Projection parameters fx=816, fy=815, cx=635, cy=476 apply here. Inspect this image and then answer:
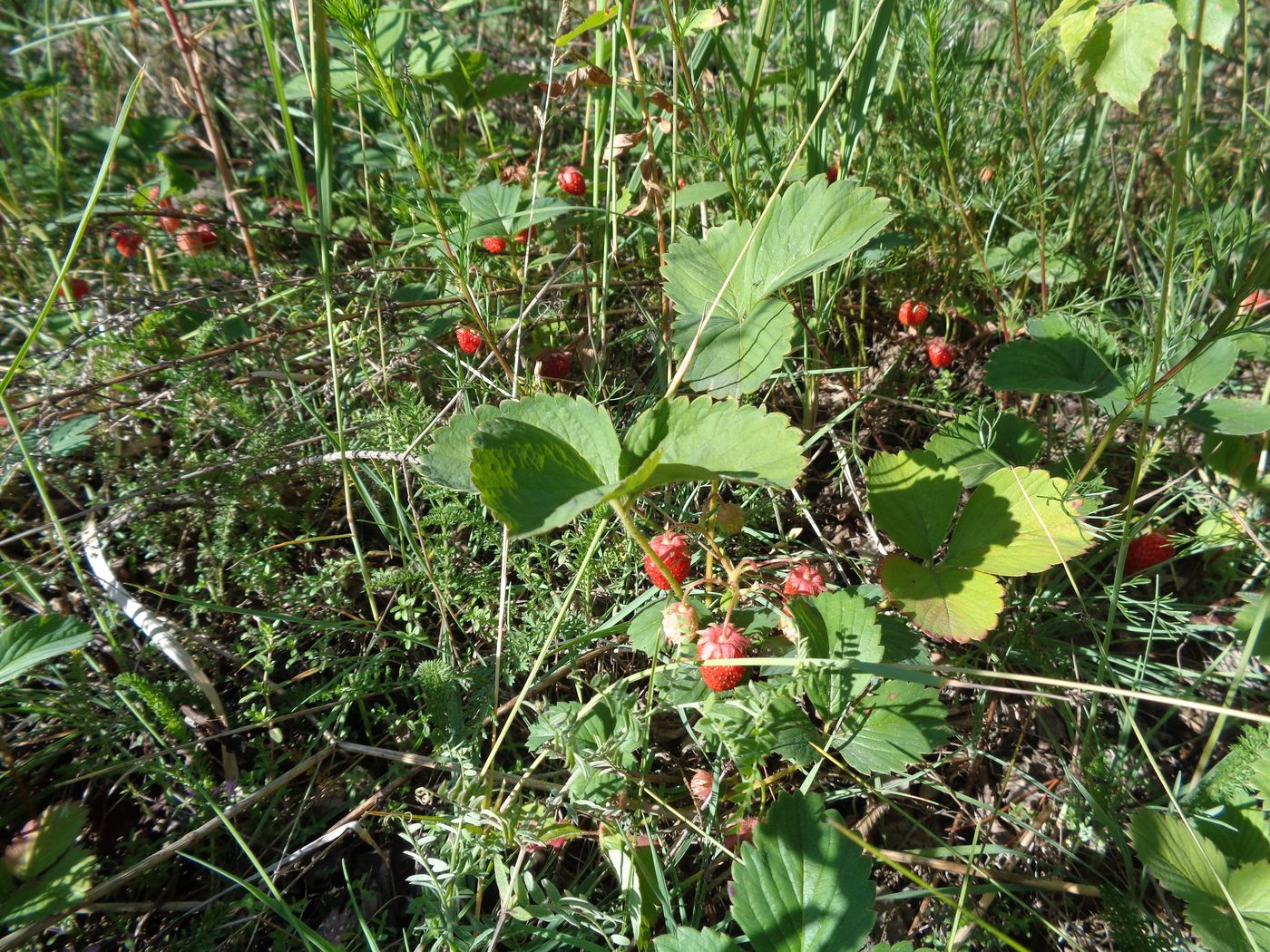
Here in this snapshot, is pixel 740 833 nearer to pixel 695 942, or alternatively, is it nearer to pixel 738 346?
pixel 695 942

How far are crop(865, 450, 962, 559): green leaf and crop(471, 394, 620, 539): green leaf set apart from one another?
56 cm

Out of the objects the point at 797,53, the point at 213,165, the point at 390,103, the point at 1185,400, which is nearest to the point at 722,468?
the point at 390,103

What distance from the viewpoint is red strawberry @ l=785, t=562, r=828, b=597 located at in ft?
4.29

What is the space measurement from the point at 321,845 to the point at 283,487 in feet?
2.58

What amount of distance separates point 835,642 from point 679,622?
0.26 meters

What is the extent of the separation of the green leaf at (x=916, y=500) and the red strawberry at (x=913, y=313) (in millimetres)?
526

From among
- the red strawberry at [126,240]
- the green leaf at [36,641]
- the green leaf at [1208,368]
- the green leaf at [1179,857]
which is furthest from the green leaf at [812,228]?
the red strawberry at [126,240]

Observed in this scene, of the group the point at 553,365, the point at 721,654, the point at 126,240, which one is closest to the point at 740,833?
the point at 721,654

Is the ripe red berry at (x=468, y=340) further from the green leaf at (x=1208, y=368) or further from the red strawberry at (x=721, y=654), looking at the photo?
the green leaf at (x=1208, y=368)

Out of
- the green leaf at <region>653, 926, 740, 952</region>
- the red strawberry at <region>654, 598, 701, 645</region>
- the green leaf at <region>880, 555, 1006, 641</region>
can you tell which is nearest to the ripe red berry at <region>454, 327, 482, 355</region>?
the red strawberry at <region>654, 598, 701, 645</region>

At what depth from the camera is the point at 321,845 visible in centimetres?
139

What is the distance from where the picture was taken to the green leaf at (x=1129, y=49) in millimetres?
1348

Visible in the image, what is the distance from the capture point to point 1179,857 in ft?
3.88

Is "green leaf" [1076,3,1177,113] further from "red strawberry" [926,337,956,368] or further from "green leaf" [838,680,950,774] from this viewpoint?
"green leaf" [838,680,950,774]
